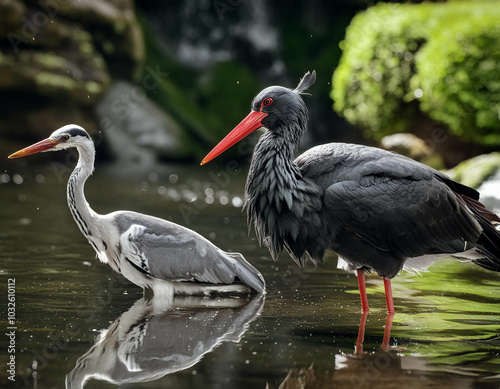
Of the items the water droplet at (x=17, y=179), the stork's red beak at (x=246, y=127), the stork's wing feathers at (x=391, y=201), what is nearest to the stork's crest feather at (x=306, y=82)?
the stork's red beak at (x=246, y=127)

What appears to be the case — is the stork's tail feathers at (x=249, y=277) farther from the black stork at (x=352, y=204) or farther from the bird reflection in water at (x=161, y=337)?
the black stork at (x=352, y=204)

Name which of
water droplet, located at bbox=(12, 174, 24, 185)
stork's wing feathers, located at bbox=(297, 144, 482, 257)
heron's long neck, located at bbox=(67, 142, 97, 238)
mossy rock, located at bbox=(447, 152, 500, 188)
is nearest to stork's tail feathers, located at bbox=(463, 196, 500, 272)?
stork's wing feathers, located at bbox=(297, 144, 482, 257)

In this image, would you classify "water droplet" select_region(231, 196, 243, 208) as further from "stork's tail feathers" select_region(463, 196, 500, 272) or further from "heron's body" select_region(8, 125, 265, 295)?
"stork's tail feathers" select_region(463, 196, 500, 272)

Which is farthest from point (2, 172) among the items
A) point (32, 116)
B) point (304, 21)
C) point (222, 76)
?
point (304, 21)

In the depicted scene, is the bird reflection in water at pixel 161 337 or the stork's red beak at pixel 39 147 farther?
the stork's red beak at pixel 39 147

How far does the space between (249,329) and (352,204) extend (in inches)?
49.9

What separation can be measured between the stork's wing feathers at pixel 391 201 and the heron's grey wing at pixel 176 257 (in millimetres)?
1303

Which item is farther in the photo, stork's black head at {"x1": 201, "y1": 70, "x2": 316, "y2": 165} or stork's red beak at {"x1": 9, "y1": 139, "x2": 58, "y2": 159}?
stork's red beak at {"x1": 9, "y1": 139, "x2": 58, "y2": 159}

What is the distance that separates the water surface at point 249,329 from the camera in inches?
190

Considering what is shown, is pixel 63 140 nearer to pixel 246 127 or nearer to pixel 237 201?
pixel 246 127

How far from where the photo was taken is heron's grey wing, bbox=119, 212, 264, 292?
7.14 m

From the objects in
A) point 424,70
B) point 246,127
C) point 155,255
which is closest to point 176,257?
point 155,255

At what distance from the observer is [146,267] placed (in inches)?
279

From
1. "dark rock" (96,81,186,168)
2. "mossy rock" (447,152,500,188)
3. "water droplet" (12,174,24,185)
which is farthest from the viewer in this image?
"dark rock" (96,81,186,168)
